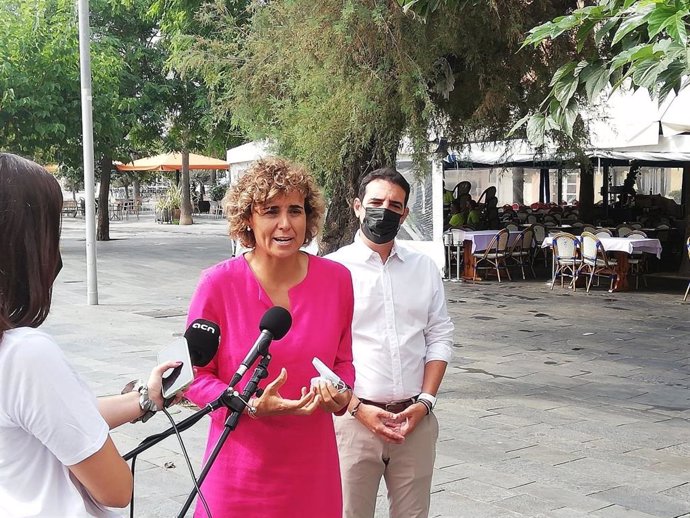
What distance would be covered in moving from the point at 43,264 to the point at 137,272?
642 inches

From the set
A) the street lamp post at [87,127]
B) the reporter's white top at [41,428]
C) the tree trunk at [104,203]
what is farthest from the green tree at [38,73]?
the reporter's white top at [41,428]

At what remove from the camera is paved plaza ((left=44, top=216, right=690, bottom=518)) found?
4.94 meters

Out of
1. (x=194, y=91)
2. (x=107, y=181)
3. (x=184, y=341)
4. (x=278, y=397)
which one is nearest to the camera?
(x=184, y=341)

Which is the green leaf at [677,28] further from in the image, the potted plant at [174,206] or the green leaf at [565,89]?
the potted plant at [174,206]

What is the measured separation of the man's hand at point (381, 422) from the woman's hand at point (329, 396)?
681mm

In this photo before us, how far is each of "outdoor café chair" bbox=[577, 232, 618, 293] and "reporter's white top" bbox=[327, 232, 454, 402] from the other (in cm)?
1116

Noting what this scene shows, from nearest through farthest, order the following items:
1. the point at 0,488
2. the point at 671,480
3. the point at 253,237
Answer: the point at 0,488, the point at 253,237, the point at 671,480

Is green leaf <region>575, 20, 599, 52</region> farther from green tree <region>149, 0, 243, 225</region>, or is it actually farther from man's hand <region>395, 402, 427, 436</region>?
green tree <region>149, 0, 243, 225</region>

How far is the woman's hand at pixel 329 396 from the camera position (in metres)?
2.38

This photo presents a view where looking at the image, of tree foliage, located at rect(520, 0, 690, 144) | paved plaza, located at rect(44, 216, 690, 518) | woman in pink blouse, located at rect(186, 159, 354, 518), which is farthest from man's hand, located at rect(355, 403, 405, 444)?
tree foliage, located at rect(520, 0, 690, 144)

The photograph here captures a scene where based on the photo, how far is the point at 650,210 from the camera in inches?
763

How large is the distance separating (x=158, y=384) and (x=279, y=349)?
59cm

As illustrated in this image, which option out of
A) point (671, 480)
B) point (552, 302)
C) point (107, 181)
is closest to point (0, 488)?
point (671, 480)

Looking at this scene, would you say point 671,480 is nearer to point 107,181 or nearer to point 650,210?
point 650,210
